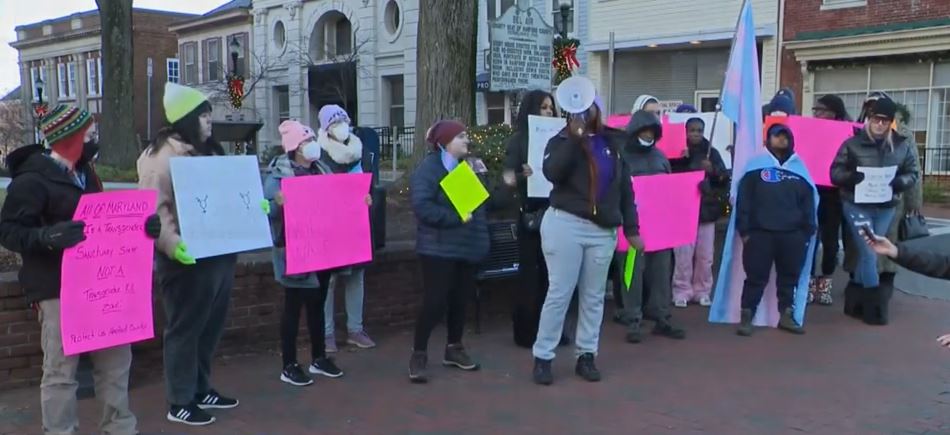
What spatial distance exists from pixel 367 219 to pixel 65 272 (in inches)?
93.4

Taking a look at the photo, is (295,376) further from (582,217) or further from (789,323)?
(789,323)

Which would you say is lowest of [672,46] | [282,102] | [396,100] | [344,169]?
[344,169]

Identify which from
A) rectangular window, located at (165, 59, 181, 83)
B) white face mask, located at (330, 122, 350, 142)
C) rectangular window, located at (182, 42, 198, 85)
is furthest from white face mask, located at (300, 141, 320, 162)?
rectangular window, located at (165, 59, 181, 83)

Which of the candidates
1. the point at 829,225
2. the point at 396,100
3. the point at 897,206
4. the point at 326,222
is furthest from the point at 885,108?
the point at 396,100

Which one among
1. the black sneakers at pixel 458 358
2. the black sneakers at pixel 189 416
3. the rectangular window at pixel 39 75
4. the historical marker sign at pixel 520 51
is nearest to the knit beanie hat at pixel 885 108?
the historical marker sign at pixel 520 51

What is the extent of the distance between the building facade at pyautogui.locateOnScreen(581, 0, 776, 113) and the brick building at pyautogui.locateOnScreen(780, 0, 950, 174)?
625 mm

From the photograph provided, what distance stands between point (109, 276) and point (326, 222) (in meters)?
1.68

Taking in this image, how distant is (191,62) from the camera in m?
43.2

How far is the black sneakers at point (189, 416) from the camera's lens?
484cm

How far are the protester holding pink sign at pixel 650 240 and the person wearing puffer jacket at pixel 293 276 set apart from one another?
2574 mm

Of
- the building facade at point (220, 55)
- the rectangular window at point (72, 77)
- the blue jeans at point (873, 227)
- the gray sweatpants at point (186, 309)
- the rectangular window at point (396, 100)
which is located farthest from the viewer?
the rectangular window at point (72, 77)

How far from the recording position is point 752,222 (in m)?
7.18

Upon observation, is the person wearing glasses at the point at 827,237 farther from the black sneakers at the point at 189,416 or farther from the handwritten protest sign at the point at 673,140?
the black sneakers at the point at 189,416

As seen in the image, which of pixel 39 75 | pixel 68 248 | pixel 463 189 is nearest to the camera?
pixel 68 248
